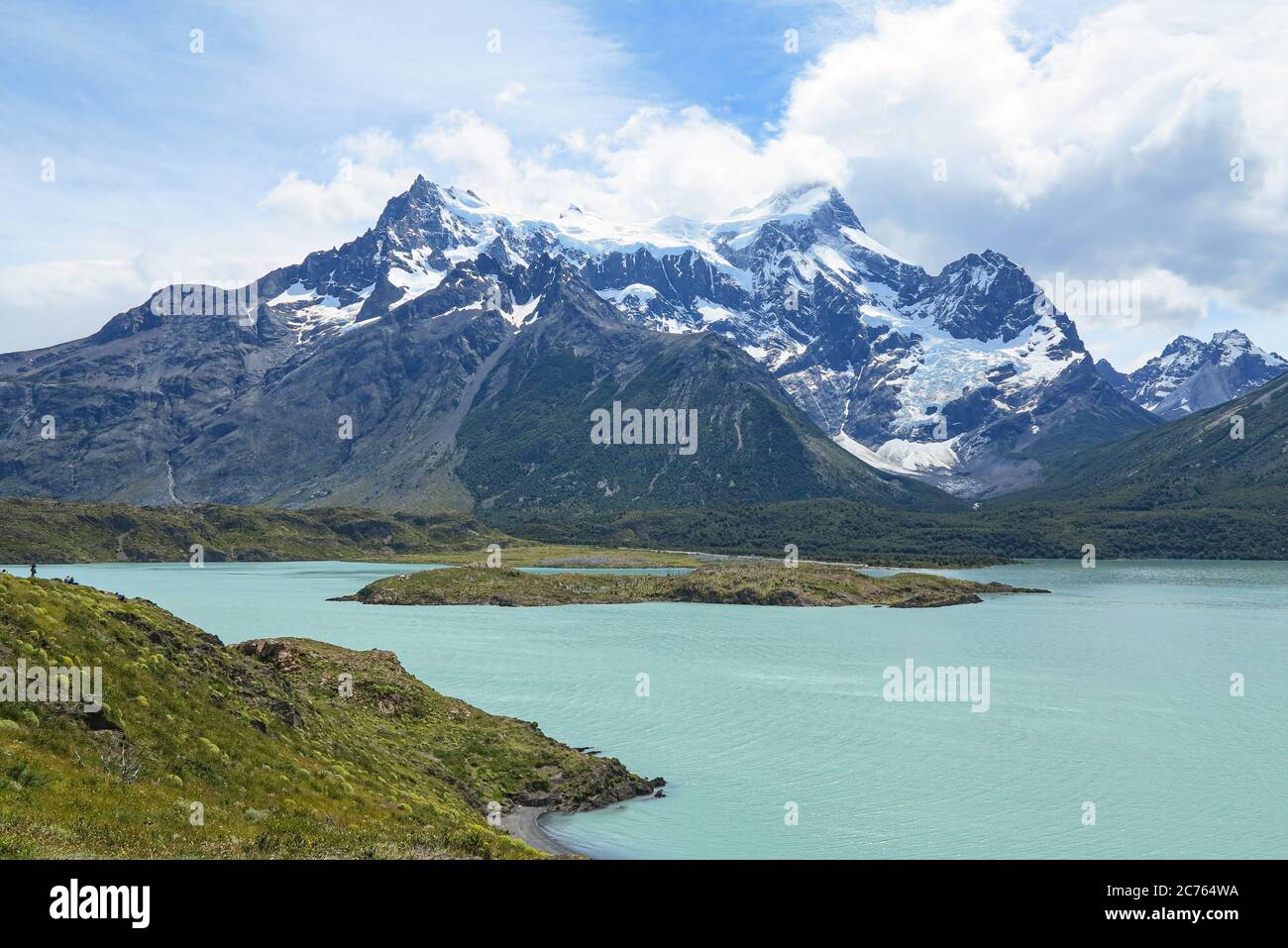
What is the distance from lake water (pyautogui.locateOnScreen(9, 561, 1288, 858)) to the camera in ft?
153

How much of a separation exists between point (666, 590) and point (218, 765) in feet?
510

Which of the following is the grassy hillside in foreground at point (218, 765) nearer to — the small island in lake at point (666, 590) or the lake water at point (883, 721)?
the lake water at point (883, 721)

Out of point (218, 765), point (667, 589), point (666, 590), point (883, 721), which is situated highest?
point (218, 765)

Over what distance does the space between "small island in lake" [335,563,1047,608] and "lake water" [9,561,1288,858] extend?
2059 centimetres

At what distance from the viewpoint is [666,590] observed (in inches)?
7377

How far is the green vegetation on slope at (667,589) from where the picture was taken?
577ft

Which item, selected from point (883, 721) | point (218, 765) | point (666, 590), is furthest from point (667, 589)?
point (218, 765)

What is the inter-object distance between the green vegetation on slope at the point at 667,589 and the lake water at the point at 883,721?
2063cm

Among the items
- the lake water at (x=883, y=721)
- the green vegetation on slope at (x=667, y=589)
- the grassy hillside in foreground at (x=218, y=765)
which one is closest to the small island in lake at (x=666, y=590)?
the green vegetation on slope at (x=667, y=589)

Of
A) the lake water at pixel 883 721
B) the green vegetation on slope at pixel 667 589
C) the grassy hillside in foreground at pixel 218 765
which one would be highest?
the grassy hillside in foreground at pixel 218 765

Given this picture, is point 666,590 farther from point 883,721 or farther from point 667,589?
point 883,721
